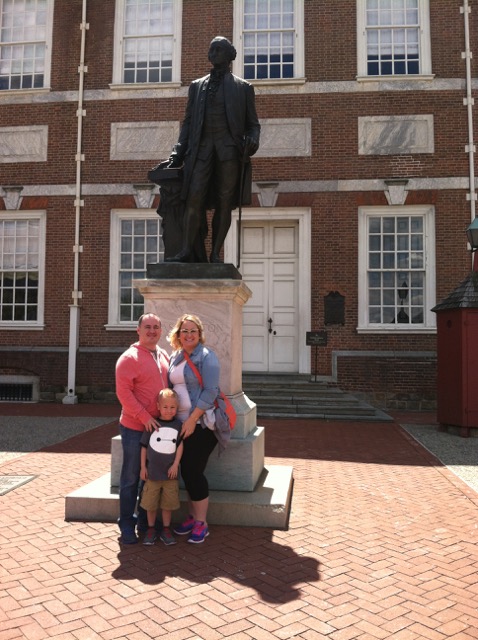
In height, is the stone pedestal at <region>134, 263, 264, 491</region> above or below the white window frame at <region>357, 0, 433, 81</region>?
below

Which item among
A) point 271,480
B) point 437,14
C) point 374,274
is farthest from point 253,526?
point 437,14

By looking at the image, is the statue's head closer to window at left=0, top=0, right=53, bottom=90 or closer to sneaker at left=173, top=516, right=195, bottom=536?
sneaker at left=173, top=516, right=195, bottom=536

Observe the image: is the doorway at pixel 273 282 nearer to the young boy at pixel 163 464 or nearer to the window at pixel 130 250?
the window at pixel 130 250

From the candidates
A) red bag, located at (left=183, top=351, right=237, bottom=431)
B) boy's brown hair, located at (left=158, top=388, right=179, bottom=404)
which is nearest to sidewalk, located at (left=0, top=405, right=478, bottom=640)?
red bag, located at (left=183, top=351, right=237, bottom=431)

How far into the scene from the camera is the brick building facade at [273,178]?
1205 cm

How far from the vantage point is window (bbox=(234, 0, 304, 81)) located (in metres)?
12.7

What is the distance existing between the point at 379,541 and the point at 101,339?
950 cm

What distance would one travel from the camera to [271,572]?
3520mm

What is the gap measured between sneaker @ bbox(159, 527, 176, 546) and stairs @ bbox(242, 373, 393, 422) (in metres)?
6.51

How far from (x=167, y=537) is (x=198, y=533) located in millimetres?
212

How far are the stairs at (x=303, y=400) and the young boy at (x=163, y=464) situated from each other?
21.5 ft

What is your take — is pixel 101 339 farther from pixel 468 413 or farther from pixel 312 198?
pixel 468 413

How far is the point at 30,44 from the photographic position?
13555mm

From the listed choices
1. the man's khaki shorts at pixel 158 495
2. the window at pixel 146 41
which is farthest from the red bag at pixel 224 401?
the window at pixel 146 41
